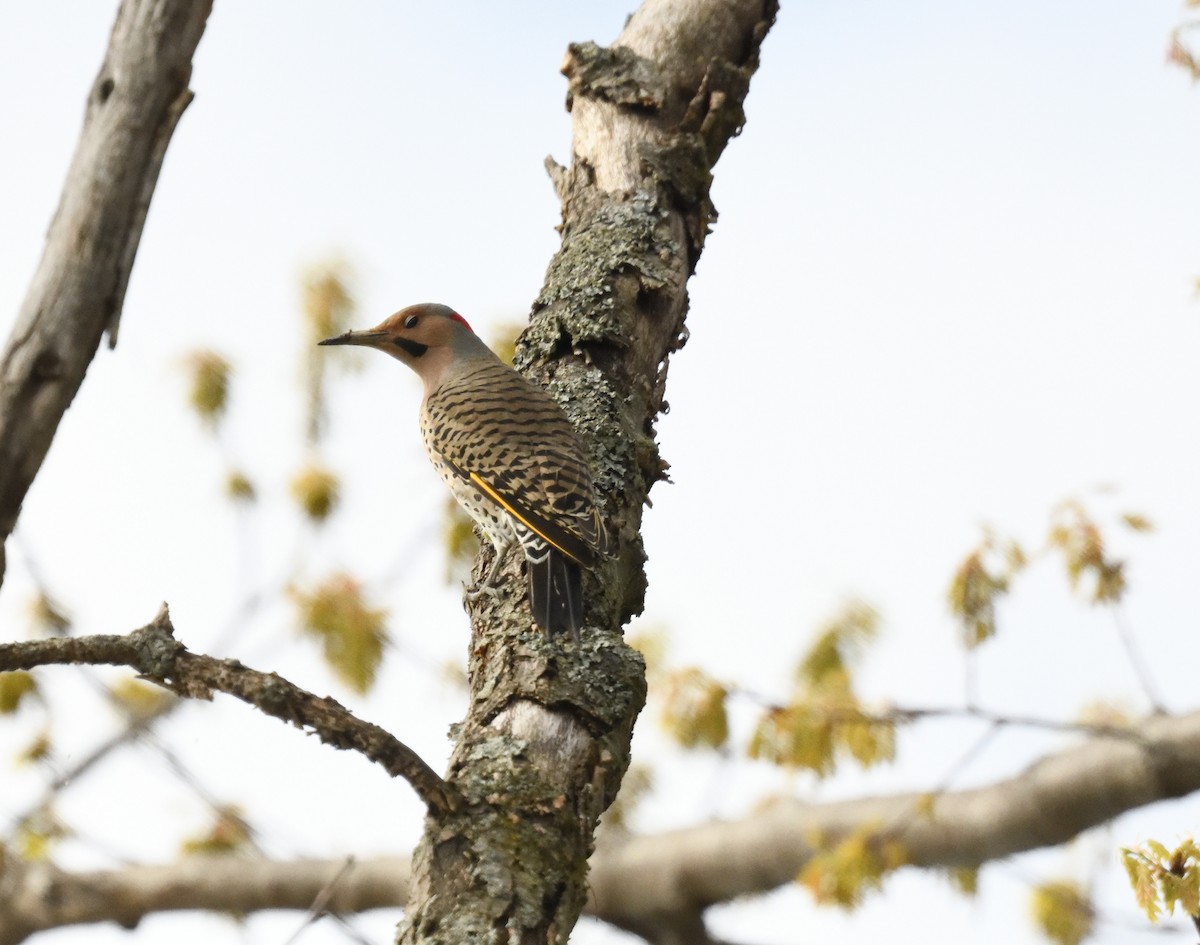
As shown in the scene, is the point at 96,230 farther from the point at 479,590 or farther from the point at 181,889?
the point at 181,889

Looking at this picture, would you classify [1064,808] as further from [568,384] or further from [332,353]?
[332,353]

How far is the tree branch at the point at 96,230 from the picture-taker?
226 cm

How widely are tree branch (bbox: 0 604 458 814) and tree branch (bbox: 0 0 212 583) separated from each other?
0.73 feet

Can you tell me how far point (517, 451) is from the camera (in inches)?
170

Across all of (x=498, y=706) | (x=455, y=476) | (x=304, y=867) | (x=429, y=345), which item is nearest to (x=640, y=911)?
(x=304, y=867)

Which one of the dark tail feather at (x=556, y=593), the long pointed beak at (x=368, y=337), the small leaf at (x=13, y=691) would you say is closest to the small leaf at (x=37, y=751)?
the small leaf at (x=13, y=691)

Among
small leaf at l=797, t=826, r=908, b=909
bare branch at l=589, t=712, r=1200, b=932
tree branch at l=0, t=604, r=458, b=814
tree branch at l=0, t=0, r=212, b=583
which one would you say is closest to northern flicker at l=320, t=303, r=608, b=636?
tree branch at l=0, t=604, r=458, b=814

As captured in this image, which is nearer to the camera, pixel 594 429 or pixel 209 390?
pixel 594 429

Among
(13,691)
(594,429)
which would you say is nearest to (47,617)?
(13,691)

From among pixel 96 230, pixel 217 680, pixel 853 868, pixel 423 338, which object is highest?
pixel 423 338

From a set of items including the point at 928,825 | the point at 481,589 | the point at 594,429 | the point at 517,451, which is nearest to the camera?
the point at 481,589

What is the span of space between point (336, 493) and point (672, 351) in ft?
8.30

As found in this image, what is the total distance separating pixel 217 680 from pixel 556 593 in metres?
1.05

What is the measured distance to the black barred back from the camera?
3.60 m
